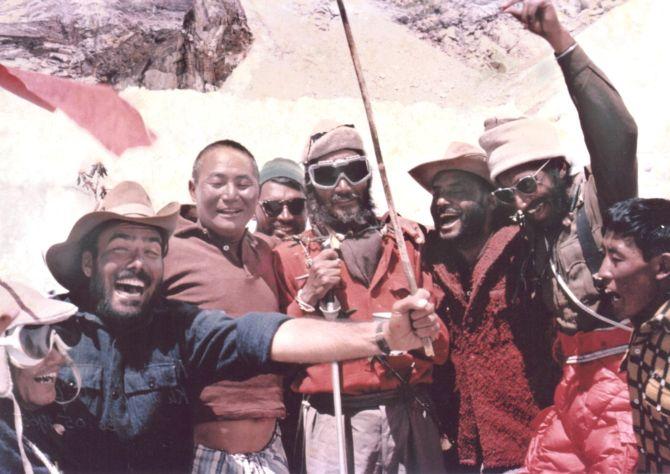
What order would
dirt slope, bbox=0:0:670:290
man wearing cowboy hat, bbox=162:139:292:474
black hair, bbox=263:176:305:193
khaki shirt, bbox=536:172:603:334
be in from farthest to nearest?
dirt slope, bbox=0:0:670:290 < black hair, bbox=263:176:305:193 < man wearing cowboy hat, bbox=162:139:292:474 < khaki shirt, bbox=536:172:603:334

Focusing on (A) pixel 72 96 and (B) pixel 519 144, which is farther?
(A) pixel 72 96

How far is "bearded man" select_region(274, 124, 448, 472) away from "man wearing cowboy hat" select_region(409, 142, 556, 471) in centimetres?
21

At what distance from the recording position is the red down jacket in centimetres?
336

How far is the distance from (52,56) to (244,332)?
80.1ft

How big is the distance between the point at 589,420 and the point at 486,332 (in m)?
0.71

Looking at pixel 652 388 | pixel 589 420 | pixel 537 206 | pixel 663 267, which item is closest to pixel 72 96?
pixel 537 206

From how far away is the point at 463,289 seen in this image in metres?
4.13

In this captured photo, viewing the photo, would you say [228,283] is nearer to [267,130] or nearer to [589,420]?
[589,420]

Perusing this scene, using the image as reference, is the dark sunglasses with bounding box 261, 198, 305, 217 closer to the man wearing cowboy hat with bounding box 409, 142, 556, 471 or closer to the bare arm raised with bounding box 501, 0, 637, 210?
the man wearing cowboy hat with bounding box 409, 142, 556, 471

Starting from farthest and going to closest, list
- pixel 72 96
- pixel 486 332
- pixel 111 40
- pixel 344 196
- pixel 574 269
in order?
1. pixel 111 40
2. pixel 72 96
3. pixel 344 196
4. pixel 486 332
5. pixel 574 269

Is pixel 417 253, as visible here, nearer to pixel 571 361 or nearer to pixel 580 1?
pixel 571 361

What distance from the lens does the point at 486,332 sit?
4.02 meters

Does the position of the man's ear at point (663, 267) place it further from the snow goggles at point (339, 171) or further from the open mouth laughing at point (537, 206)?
the snow goggles at point (339, 171)

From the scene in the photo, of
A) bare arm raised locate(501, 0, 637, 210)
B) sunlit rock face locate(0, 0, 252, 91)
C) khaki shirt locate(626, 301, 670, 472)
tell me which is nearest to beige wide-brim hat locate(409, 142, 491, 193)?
bare arm raised locate(501, 0, 637, 210)
